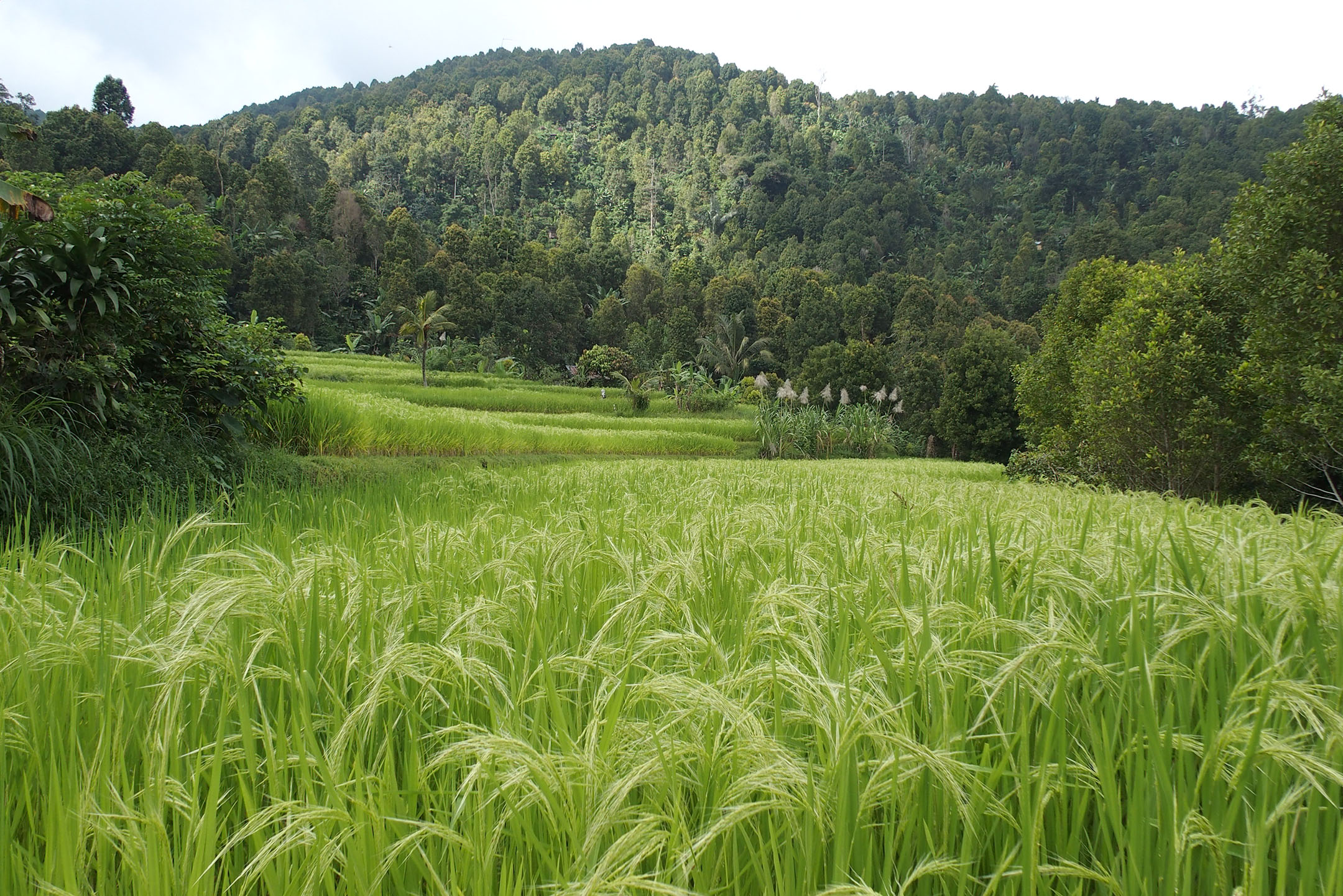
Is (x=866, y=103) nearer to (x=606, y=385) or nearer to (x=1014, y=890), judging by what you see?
(x=606, y=385)

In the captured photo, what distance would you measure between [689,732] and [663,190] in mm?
128901

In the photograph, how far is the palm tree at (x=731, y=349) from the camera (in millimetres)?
52938

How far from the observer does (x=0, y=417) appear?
4707 millimetres

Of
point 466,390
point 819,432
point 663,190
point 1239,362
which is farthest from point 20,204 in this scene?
point 663,190

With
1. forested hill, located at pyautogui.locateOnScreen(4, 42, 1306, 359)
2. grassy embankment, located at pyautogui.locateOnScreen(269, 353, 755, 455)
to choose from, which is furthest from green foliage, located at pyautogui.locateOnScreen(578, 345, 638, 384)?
grassy embankment, located at pyautogui.locateOnScreen(269, 353, 755, 455)

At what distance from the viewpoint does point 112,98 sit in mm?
71500

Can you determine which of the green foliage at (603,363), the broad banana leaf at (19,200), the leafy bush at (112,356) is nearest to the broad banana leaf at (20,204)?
the broad banana leaf at (19,200)

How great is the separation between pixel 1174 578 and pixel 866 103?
175497 mm

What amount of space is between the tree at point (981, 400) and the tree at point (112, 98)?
86.1 meters

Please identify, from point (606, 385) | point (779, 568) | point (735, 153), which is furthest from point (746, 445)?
point (735, 153)

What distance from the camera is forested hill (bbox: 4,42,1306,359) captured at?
51.7m

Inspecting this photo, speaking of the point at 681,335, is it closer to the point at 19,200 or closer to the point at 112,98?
the point at 19,200

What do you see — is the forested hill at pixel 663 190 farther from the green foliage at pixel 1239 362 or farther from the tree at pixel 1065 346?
the green foliage at pixel 1239 362

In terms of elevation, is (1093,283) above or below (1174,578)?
above
